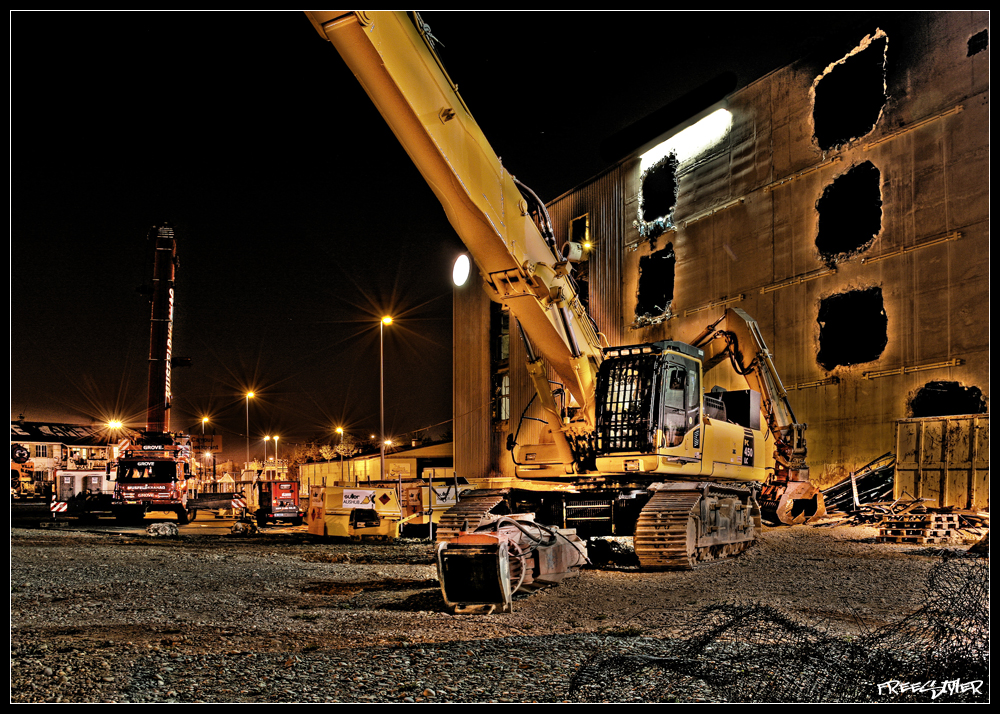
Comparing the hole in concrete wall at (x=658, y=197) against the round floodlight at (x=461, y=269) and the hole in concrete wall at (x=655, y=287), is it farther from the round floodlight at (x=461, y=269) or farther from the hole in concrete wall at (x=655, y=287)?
the round floodlight at (x=461, y=269)

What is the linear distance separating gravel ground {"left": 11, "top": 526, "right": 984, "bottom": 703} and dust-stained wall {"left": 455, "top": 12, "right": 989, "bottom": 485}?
7.30m

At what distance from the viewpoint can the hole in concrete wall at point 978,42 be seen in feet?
59.7

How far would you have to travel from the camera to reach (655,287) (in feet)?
93.9

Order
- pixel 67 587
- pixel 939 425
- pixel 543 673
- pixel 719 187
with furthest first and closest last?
1. pixel 719 187
2. pixel 939 425
3. pixel 67 587
4. pixel 543 673

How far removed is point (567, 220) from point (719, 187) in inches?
357

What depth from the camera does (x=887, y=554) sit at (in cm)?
1318

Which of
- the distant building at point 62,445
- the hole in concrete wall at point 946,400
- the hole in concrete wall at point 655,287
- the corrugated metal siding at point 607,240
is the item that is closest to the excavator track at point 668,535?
the hole in concrete wall at point 946,400

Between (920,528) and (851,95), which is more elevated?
(851,95)

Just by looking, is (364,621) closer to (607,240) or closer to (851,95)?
(851,95)

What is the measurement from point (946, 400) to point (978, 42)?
8.91 meters

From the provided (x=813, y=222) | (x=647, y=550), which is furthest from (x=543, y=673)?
(x=813, y=222)

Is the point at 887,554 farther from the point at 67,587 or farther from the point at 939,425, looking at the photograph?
the point at 67,587

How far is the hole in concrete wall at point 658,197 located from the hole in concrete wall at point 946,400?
11506 millimetres

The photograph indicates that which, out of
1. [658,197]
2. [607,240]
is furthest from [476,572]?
[607,240]
